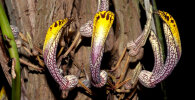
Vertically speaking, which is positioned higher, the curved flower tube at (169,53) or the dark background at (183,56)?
the curved flower tube at (169,53)

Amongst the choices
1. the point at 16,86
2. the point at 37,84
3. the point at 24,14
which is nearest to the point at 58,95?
the point at 37,84

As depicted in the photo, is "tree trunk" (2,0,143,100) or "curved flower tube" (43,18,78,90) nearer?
"curved flower tube" (43,18,78,90)

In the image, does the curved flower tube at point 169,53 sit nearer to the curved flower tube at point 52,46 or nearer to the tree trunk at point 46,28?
the tree trunk at point 46,28

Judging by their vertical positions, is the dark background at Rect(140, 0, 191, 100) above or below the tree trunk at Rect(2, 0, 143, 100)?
below

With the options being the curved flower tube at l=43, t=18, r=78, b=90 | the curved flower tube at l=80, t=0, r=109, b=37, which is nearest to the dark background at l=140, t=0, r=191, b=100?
the curved flower tube at l=80, t=0, r=109, b=37

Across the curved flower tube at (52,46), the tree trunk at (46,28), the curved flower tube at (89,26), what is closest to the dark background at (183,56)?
the tree trunk at (46,28)

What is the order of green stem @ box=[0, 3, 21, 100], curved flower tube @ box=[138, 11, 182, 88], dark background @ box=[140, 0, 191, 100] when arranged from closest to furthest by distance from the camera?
green stem @ box=[0, 3, 21, 100], curved flower tube @ box=[138, 11, 182, 88], dark background @ box=[140, 0, 191, 100]

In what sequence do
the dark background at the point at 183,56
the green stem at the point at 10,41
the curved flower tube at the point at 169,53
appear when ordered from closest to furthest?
the green stem at the point at 10,41 → the curved flower tube at the point at 169,53 → the dark background at the point at 183,56

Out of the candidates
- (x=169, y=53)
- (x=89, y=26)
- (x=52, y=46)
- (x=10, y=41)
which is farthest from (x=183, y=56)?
(x=10, y=41)

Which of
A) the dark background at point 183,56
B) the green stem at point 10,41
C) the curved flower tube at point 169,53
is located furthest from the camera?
the dark background at point 183,56

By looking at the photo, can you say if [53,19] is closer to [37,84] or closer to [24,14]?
[24,14]

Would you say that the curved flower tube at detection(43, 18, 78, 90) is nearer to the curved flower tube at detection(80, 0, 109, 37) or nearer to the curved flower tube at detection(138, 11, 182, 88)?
the curved flower tube at detection(80, 0, 109, 37)
